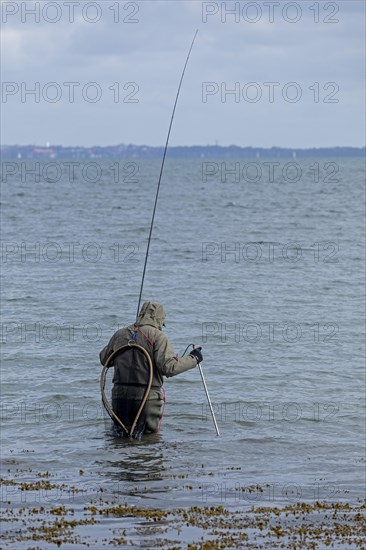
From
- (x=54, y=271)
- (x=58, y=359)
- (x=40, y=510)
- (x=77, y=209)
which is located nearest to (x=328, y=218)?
(x=77, y=209)

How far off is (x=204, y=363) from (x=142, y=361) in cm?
617

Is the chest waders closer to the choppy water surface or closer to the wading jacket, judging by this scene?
the wading jacket

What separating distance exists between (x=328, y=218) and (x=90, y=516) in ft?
152

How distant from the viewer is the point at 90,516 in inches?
364

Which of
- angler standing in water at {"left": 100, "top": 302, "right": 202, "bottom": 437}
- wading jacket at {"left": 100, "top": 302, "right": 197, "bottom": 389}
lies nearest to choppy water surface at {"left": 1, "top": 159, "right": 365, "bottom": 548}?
angler standing in water at {"left": 100, "top": 302, "right": 202, "bottom": 437}

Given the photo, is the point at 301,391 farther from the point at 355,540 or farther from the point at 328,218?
the point at 328,218

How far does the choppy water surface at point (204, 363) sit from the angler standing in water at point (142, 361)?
0.58m

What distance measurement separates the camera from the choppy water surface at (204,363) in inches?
447

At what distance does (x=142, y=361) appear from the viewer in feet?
39.6

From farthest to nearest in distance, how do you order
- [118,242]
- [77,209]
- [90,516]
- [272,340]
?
[77,209], [118,242], [272,340], [90,516]

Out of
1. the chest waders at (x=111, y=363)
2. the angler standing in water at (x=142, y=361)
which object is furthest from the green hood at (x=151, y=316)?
the chest waders at (x=111, y=363)

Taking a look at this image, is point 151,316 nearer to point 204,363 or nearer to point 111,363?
point 111,363

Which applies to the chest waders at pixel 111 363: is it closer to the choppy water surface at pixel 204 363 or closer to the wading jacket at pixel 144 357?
the wading jacket at pixel 144 357

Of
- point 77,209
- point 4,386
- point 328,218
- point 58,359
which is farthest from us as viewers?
point 77,209
